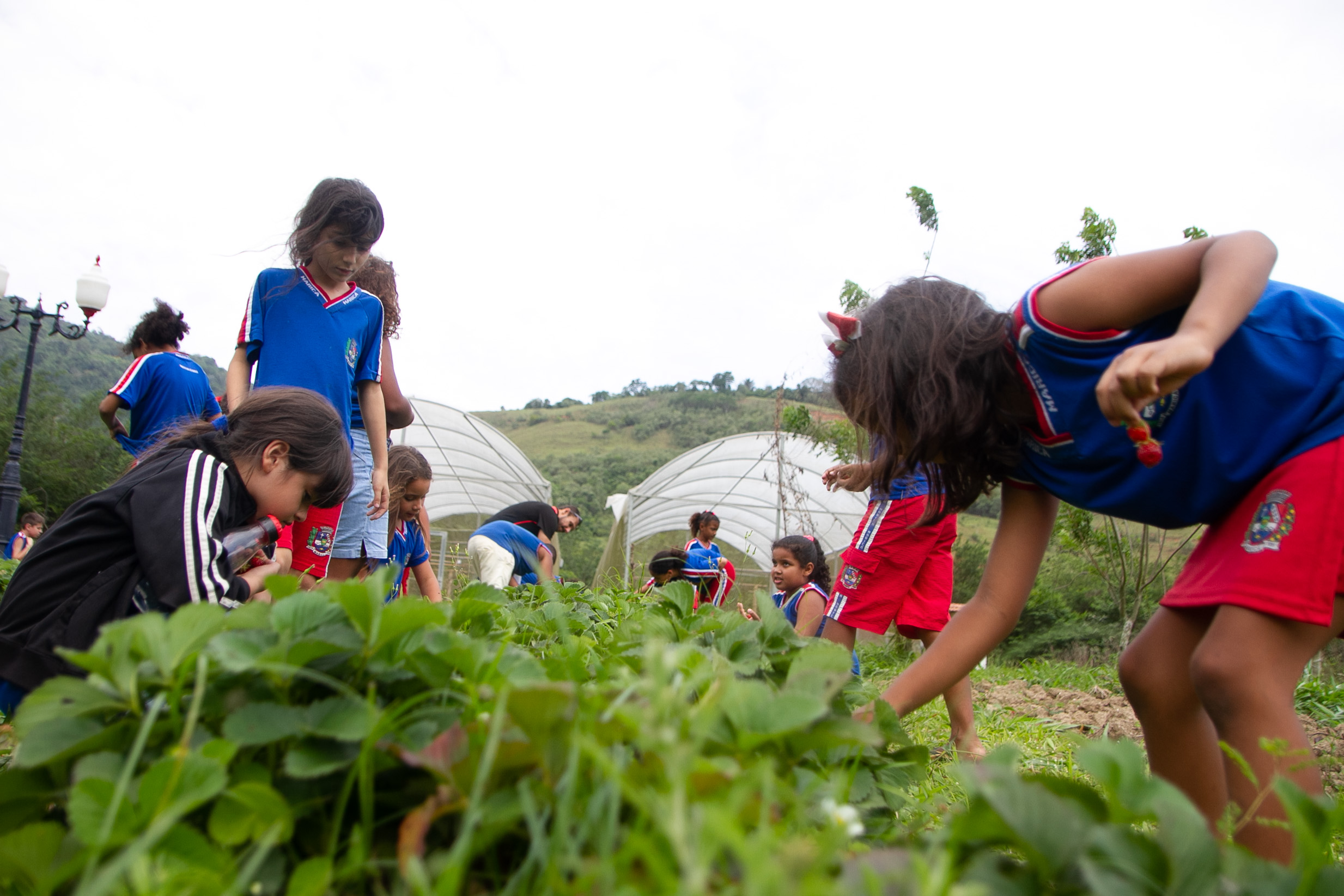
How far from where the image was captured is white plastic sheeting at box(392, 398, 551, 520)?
19625mm

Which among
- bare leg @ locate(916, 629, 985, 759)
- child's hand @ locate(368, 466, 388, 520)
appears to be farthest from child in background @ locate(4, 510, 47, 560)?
bare leg @ locate(916, 629, 985, 759)

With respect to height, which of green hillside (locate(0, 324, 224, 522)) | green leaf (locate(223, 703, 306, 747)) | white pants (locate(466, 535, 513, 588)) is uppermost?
green leaf (locate(223, 703, 306, 747))

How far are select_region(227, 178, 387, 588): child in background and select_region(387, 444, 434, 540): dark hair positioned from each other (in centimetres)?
147

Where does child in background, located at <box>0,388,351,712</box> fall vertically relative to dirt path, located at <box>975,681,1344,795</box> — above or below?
above

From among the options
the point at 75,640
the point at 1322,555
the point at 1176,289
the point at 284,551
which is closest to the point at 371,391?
the point at 284,551

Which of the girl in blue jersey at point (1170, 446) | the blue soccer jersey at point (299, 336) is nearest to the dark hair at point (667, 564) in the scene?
the blue soccer jersey at point (299, 336)

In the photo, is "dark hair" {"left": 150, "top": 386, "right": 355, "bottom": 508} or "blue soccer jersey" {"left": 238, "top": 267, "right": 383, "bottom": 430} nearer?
"dark hair" {"left": 150, "top": 386, "right": 355, "bottom": 508}

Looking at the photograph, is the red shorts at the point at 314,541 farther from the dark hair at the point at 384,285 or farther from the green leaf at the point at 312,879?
the green leaf at the point at 312,879

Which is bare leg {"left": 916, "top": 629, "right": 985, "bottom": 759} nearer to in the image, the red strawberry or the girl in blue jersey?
the girl in blue jersey

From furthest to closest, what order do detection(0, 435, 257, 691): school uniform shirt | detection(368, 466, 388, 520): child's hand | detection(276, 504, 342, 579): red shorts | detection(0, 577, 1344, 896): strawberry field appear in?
detection(368, 466, 388, 520): child's hand → detection(276, 504, 342, 579): red shorts → detection(0, 435, 257, 691): school uniform shirt → detection(0, 577, 1344, 896): strawberry field

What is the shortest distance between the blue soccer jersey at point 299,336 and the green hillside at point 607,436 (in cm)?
2683

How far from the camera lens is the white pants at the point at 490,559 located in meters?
5.59

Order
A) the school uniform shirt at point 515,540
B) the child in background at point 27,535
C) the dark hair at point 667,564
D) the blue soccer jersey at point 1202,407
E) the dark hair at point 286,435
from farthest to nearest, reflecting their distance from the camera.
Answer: the child in background at point 27,535 → the dark hair at point 667,564 → the school uniform shirt at point 515,540 → the dark hair at point 286,435 → the blue soccer jersey at point 1202,407

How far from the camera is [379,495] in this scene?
3.38m
